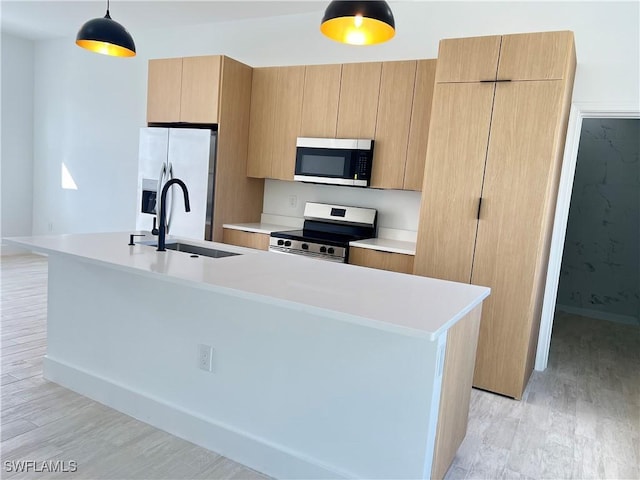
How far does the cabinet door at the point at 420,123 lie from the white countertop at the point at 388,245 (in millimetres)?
459

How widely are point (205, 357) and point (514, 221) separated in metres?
A: 2.04

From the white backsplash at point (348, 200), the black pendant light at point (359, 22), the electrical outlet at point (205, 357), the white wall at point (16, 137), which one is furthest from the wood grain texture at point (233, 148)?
the white wall at point (16, 137)

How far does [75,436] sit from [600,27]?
13.3 feet

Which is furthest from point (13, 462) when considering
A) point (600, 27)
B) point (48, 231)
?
point (48, 231)

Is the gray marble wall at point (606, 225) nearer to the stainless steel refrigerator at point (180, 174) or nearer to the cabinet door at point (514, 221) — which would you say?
the cabinet door at point (514, 221)

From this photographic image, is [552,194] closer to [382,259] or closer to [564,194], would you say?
[564,194]

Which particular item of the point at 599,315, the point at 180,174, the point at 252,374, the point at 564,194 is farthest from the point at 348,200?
the point at 599,315

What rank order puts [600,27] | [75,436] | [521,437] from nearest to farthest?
[75,436]
[521,437]
[600,27]

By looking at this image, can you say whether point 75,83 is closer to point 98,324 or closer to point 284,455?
point 98,324

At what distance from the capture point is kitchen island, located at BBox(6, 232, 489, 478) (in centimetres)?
170

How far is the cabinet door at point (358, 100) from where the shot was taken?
3703mm

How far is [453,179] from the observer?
3100mm

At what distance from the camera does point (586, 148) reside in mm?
5316

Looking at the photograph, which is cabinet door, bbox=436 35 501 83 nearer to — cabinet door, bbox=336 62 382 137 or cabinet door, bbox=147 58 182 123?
cabinet door, bbox=336 62 382 137
